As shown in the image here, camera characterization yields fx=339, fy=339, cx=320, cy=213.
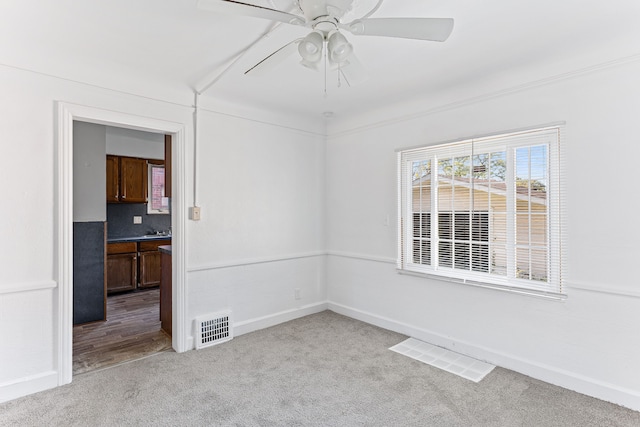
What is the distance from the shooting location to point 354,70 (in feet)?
6.57

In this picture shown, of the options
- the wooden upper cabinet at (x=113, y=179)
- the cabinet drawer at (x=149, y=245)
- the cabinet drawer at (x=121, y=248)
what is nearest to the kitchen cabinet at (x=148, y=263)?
the cabinet drawer at (x=149, y=245)

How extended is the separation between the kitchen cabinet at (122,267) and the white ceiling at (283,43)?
3147mm

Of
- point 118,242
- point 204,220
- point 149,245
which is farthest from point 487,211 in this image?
point 118,242

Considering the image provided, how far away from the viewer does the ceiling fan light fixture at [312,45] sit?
1.65 metres

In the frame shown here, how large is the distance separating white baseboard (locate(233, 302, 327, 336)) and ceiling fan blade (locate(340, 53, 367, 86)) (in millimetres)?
2681

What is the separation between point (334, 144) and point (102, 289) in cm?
327

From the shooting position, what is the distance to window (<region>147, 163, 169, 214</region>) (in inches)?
232

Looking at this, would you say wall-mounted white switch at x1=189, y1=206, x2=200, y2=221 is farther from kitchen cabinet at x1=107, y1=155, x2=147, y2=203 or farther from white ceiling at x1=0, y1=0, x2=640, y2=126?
kitchen cabinet at x1=107, y1=155, x2=147, y2=203

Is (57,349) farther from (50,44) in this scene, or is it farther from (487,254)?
(487,254)

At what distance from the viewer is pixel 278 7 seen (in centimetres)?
190

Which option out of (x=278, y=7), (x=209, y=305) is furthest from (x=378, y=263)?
(x=278, y=7)

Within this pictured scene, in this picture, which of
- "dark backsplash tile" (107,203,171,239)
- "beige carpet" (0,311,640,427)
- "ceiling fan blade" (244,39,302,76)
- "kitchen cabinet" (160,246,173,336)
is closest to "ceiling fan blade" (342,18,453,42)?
"ceiling fan blade" (244,39,302,76)

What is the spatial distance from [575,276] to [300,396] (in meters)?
2.18

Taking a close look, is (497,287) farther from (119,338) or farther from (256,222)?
(119,338)
